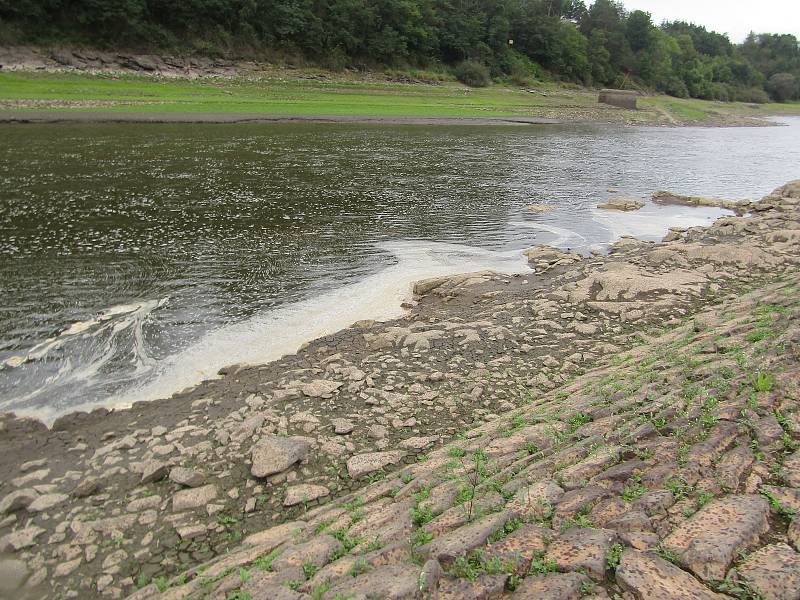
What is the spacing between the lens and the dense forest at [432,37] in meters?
61.3

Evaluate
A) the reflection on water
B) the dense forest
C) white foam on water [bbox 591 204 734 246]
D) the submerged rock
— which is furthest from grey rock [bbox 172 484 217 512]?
the dense forest

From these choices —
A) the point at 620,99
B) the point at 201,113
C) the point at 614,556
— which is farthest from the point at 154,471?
the point at 620,99

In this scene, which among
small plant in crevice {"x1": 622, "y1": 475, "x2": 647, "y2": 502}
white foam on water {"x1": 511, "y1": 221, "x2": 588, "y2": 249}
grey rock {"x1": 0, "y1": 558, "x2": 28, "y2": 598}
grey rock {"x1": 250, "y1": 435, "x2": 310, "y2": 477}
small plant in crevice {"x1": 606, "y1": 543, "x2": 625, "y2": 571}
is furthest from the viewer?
white foam on water {"x1": 511, "y1": 221, "x2": 588, "y2": 249}

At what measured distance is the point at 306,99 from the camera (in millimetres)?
58688

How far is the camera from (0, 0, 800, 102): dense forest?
201 feet

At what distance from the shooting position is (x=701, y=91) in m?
124

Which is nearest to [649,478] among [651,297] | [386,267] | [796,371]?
[796,371]

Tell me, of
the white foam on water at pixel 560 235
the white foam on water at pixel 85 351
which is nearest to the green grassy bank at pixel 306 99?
the white foam on water at pixel 560 235

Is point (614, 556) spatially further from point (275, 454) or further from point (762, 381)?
point (275, 454)

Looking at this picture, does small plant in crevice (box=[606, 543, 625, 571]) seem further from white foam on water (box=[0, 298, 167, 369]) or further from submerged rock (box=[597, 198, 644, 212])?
submerged rock (box=[597, 198, 644, 212])

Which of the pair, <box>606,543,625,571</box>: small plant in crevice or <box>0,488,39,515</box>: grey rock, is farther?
<box>0,488,39,515</box>: grey rock

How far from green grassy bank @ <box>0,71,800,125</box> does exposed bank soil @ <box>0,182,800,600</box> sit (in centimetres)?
4306

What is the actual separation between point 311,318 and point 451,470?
642cm

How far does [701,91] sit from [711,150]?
308ft
